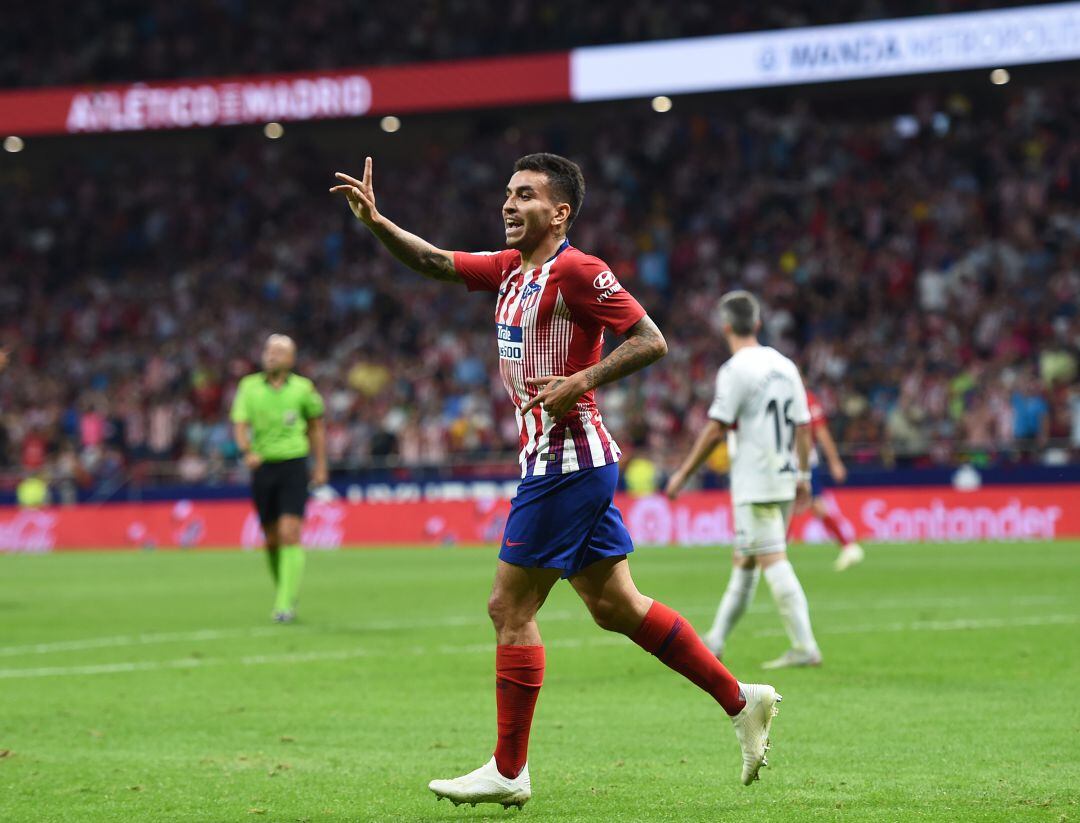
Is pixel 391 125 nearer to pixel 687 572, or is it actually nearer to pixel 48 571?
pixel 48 571

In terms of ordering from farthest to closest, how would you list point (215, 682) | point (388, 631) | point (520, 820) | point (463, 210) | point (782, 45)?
point (463, 210), point (782, 45), point (388, 631), point (215, 682), point (520, 820)

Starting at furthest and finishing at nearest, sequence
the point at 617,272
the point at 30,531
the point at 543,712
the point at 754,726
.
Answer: the point at 617,272 → the point at 30,531 → the point at 543,712 → the point at 754,726

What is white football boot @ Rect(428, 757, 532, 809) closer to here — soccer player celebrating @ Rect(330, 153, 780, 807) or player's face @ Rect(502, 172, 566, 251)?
soccer player celebrating @ Rect(330, 153, 780, 807)

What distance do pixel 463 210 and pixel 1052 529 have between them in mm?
16837

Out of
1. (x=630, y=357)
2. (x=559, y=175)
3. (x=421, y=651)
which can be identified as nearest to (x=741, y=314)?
(x=421, y=651)

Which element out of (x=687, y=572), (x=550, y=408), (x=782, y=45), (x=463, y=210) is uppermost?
(x=782, y=45)

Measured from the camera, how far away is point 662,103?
3478 cm

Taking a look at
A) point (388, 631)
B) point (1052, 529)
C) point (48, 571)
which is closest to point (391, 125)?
point (48, 571)

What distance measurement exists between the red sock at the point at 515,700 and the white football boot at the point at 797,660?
4.50 m

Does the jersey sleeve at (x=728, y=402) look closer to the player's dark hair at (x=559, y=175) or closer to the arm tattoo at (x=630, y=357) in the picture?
the player's dark hair at (x=559, y=175)

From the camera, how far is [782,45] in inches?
1211

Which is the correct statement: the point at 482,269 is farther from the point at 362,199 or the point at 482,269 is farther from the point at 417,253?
the point at 362,199

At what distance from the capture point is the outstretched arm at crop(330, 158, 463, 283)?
6656 mm

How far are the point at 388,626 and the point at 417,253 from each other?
7.83 m
